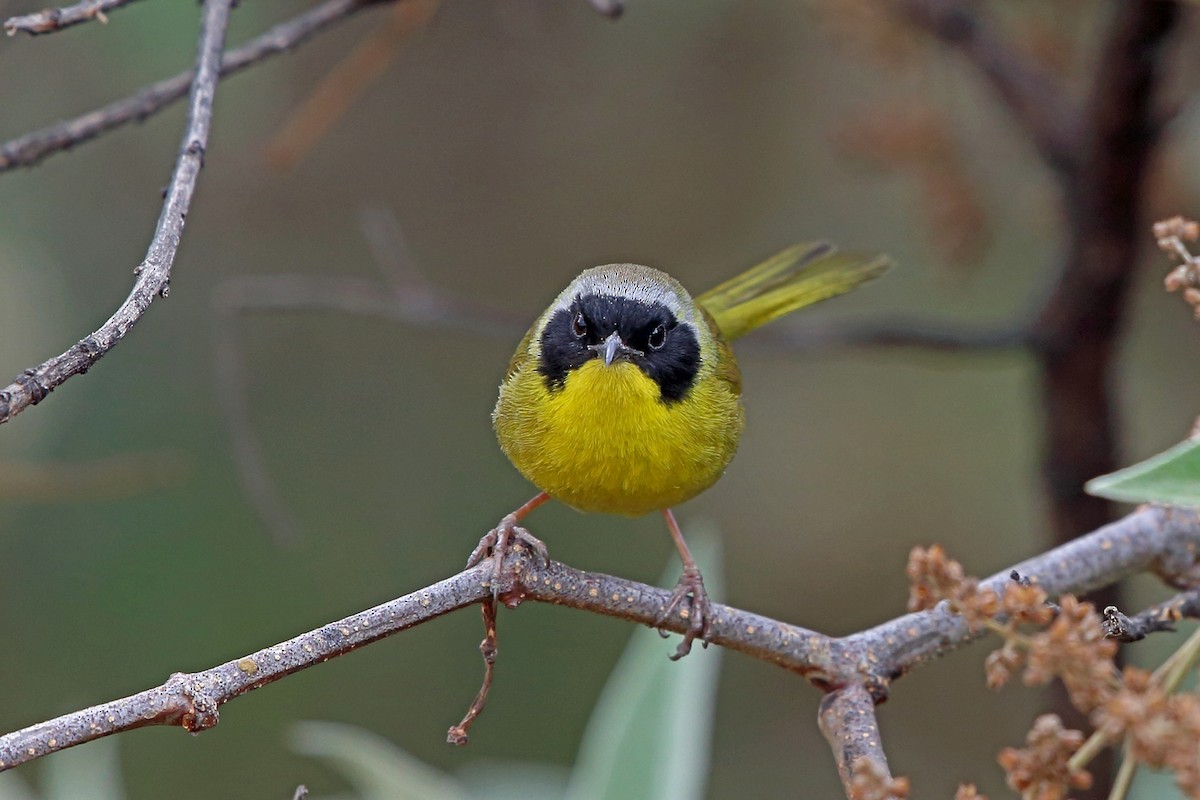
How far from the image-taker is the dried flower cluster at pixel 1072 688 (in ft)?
3.55

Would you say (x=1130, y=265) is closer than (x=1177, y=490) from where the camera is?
No

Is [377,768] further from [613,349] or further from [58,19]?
[58,19]

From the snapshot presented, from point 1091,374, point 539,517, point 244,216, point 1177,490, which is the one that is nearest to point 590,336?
point 1091,374

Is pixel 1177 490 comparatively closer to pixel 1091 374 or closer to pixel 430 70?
pixel 1091 374

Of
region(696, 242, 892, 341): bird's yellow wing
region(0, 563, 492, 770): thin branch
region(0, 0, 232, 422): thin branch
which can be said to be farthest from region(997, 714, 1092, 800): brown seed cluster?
region(696, 242, 892, 341): bird's yellow wing

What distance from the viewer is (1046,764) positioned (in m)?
1.22

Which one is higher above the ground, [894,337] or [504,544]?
[894,337]

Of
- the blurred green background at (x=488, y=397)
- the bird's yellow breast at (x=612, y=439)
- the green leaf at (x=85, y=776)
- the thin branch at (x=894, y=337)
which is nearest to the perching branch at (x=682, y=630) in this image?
the bird's yellow breast at (x=612, y=439)

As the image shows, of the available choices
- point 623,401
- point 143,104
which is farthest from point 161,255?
point 623,401

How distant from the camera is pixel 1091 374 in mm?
2924

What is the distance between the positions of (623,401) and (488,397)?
2.72m

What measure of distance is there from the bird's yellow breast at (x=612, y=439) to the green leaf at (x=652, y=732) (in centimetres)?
24

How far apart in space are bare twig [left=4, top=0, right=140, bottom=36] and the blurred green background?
2.54 metres

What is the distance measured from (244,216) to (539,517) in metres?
1.59
